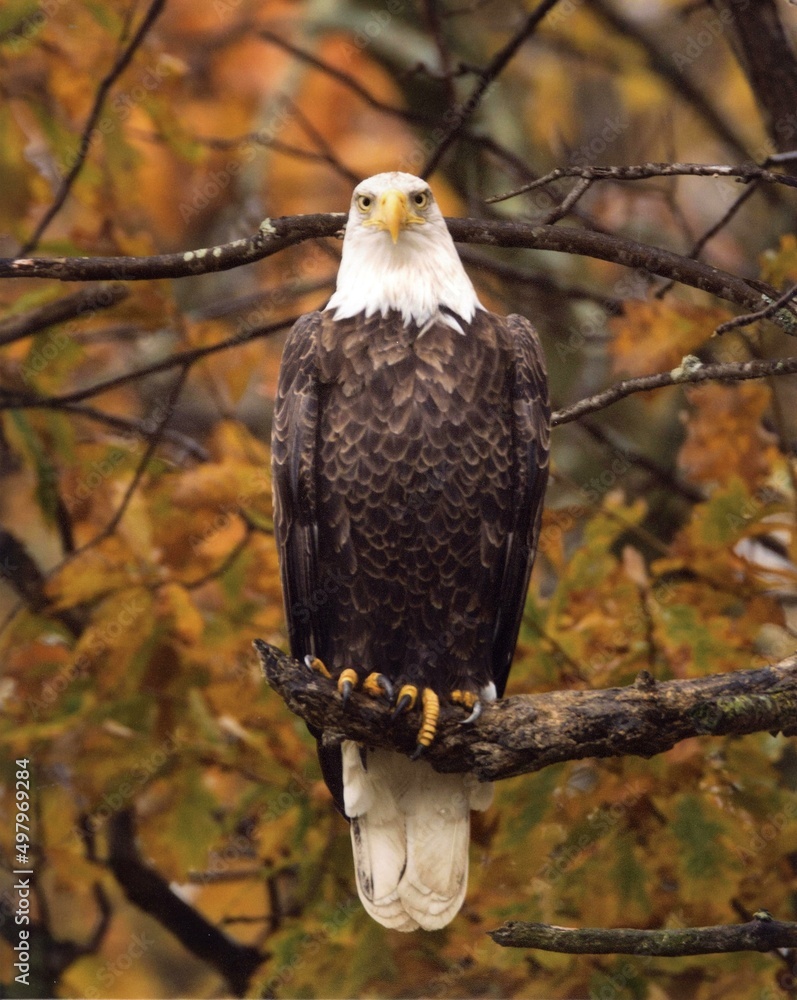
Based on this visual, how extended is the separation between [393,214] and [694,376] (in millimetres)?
996

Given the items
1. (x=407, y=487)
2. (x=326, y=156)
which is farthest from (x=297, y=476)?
(x=326, y=156)

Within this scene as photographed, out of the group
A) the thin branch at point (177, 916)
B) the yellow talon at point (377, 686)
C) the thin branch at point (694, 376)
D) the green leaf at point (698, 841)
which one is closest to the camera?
the thin branch at point (694, 376)

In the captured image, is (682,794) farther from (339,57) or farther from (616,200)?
(339,57)

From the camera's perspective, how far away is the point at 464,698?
12.2ft

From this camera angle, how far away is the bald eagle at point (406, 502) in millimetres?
3689

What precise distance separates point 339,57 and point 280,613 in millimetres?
5489

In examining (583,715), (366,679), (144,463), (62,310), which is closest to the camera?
(583,715)

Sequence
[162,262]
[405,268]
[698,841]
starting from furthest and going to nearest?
[698,841] < [405,268] < [162,262]

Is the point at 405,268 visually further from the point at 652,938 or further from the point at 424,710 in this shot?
the point at 652,938

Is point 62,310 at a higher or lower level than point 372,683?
higher

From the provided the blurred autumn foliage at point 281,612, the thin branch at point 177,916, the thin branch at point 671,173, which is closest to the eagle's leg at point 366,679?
the blurred autumn foliage at point 281,612

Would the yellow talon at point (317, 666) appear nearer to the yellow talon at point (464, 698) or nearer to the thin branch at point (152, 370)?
the yellow talon at point (464, 698)

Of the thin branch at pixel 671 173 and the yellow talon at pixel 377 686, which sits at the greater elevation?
the thin branch at pixel 671 173

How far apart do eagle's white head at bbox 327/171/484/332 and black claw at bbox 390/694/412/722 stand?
1.10 m
